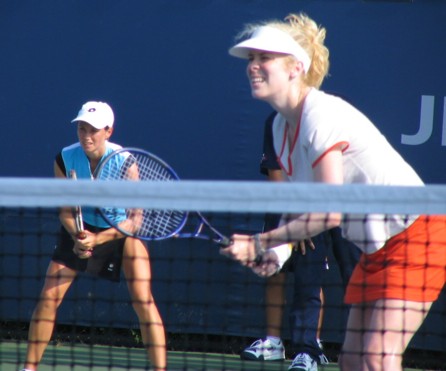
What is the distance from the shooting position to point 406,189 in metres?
2.82

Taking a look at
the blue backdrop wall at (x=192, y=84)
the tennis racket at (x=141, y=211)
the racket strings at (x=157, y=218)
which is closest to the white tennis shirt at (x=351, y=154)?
the tennis racket at (x=141, y=211)

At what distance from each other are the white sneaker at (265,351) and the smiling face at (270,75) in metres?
2.24

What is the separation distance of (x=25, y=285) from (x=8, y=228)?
30 cm

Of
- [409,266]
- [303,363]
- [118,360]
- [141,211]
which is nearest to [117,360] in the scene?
[118,360]

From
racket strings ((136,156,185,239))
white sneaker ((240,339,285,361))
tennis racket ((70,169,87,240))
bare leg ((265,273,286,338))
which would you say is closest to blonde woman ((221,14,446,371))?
racket strings ((136,156,185,239))

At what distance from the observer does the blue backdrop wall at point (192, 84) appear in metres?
4.93

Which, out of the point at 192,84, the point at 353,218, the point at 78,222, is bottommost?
the point at 353,218

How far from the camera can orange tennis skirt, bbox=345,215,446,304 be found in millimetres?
2824

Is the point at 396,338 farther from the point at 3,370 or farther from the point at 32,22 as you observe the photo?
the point at 32,22

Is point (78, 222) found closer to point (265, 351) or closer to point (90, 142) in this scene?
point (90, 142)

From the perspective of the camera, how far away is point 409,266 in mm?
2852

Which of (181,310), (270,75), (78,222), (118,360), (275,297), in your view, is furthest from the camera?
(181,310)

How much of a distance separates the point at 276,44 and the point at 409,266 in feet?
2.35

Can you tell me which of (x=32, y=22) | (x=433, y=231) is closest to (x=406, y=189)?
(x=433, y=231)
